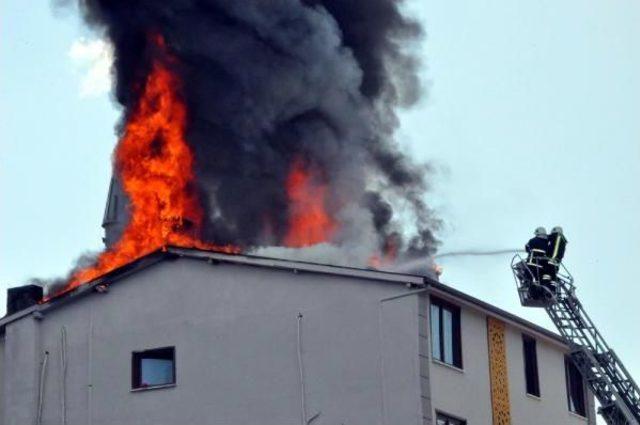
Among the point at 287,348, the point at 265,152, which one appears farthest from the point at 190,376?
the point at 265,152

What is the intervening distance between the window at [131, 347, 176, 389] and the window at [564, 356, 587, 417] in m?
10.8

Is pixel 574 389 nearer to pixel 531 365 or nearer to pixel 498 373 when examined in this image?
pixel 531 365

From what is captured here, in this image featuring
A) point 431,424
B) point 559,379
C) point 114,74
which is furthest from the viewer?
point 114,74

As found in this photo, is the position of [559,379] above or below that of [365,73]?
below

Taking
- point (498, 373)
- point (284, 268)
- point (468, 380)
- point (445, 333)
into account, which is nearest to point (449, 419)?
point (468, 380)

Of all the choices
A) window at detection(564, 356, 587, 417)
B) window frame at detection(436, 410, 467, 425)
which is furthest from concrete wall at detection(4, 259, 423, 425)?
window at detection(564, 356, 587, 417)

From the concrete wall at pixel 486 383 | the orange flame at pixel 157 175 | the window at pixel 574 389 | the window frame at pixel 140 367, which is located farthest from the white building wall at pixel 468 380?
the orange flame at pixel 157 175

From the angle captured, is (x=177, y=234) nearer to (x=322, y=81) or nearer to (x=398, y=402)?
(x=322, y=81)

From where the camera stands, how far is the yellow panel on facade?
111ft

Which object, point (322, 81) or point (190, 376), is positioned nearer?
point (190, 376)

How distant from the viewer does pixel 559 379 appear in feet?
123

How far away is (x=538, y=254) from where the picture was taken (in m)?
32.8

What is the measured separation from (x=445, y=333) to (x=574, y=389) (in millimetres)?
7510

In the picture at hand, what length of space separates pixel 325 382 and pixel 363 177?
20.9 metres
